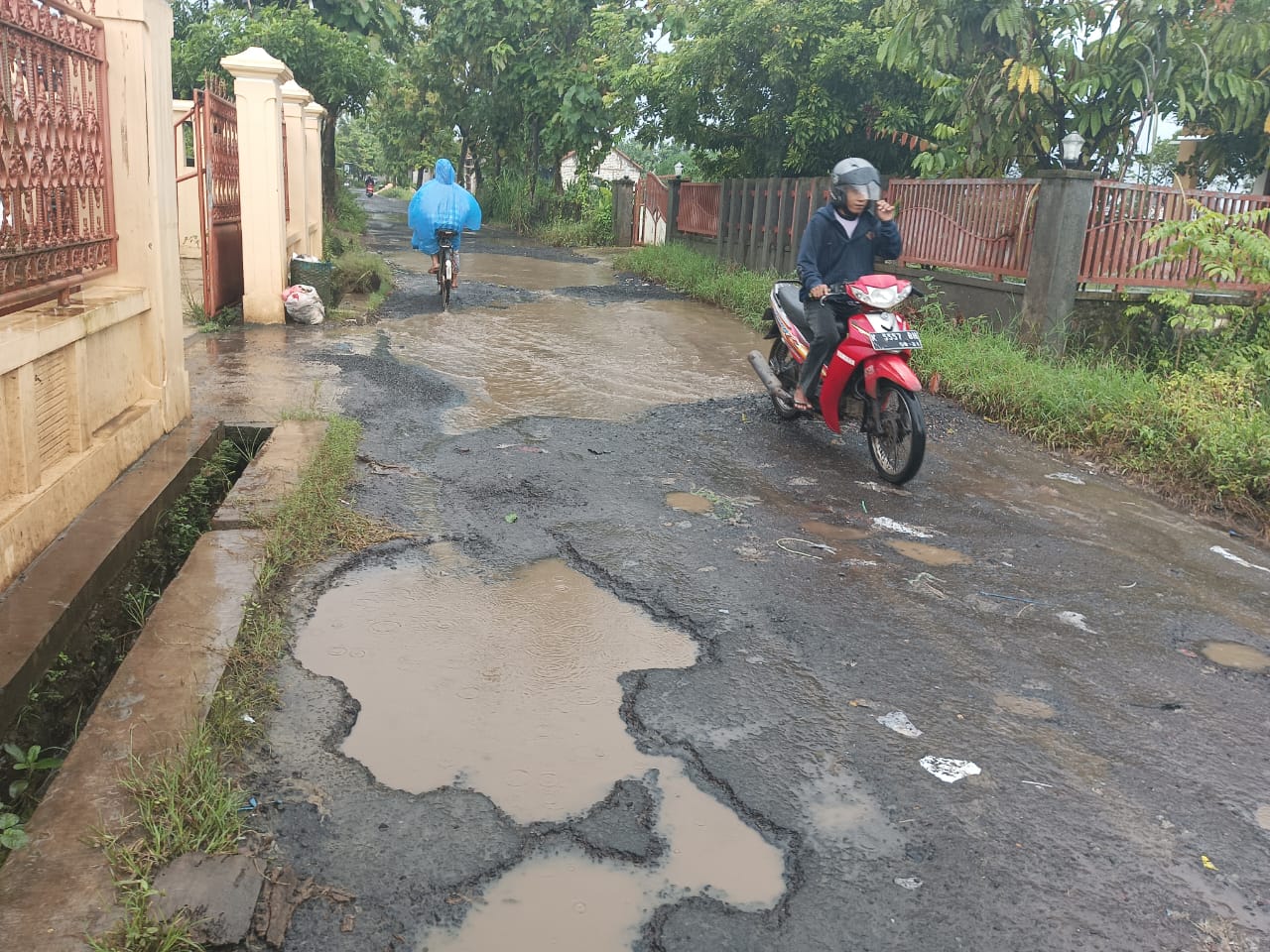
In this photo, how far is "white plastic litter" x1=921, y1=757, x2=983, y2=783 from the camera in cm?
287

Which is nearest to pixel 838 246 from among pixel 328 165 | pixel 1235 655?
pixel 1235 655

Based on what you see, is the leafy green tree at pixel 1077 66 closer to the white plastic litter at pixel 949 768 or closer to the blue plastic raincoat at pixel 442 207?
the blue plastic raincoat at pixel 442 207

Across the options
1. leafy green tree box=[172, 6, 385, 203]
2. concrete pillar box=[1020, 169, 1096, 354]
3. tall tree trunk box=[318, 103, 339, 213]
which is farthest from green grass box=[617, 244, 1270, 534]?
tall tree trunk box=[318, 103, 339, 213]

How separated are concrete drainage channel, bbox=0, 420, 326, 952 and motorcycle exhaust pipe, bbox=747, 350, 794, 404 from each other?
3.04 m

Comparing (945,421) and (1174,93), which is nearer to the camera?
(945,421)

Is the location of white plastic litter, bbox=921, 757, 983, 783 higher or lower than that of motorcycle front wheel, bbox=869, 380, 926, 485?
lower

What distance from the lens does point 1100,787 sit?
9.41 feet

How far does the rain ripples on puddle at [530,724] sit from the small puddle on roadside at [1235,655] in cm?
196

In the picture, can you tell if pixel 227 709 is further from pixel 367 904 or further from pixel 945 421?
pixel 945 421

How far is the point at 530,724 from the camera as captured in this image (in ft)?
9.93

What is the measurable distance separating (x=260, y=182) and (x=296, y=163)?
304 cm

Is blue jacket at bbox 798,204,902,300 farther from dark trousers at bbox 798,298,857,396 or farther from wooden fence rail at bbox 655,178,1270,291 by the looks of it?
wooden fence rail at bbox 655,178,1270,291

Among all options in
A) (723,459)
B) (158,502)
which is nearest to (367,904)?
(158,502)

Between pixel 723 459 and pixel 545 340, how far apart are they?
4.24 meters
